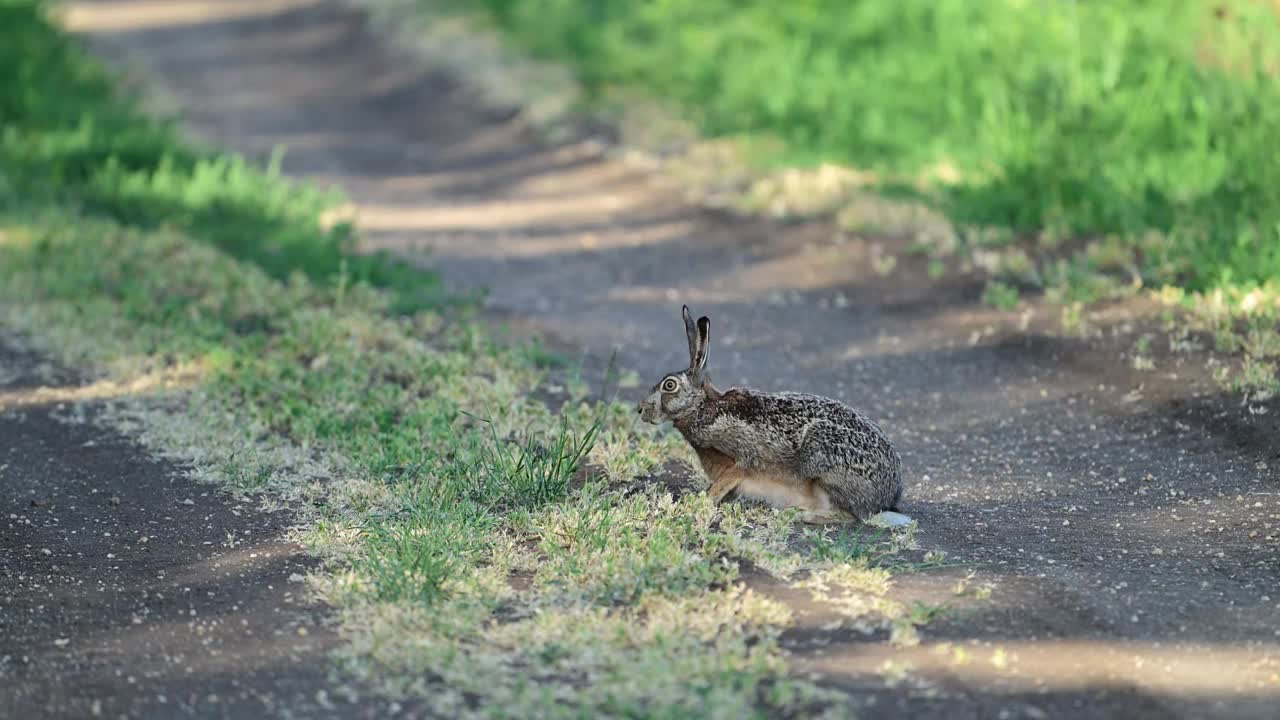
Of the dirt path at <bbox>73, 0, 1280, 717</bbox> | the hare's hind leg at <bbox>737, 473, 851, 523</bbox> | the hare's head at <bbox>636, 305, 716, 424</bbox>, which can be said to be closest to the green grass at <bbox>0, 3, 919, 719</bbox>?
the hare's hind leg at <bbox>737, 473, 851, 523</bbox>

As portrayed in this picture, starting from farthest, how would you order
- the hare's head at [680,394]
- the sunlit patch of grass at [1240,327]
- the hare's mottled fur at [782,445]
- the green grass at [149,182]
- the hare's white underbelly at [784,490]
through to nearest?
1. the green grass at [149,182]
2. the sunlit patch of grass at [1240,327]
3. the hare's head at [680,394]
4. the hare's white underbelly at [784,490]
5. the hare's mottled fur at [782,445]

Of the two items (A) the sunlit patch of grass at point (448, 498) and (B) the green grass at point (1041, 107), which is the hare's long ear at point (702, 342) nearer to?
(A) the sunlit patch of grass at point (448, 498)

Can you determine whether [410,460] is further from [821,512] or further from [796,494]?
[821,512]

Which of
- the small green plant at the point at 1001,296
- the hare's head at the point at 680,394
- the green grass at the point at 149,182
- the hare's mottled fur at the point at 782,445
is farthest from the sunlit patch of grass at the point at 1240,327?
the green grass at the point at 149,182

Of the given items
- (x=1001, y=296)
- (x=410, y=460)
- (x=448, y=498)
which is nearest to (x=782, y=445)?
(x=448, y=498)

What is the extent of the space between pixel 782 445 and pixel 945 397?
7.78ft

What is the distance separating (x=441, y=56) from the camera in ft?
60.9

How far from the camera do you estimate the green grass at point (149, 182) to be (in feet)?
33.2

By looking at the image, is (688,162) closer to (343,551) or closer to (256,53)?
(343,551)

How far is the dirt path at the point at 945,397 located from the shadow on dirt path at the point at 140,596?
1.77 m

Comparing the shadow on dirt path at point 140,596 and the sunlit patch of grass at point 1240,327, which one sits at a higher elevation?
the sunlit patch of grass at point 1240,327

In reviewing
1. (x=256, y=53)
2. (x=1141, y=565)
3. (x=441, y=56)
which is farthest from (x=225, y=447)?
(x=256, y=53)

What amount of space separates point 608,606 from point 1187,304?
15.2ft

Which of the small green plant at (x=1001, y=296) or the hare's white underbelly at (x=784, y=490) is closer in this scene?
the hare's white underbelly at (x=784, y=490)
